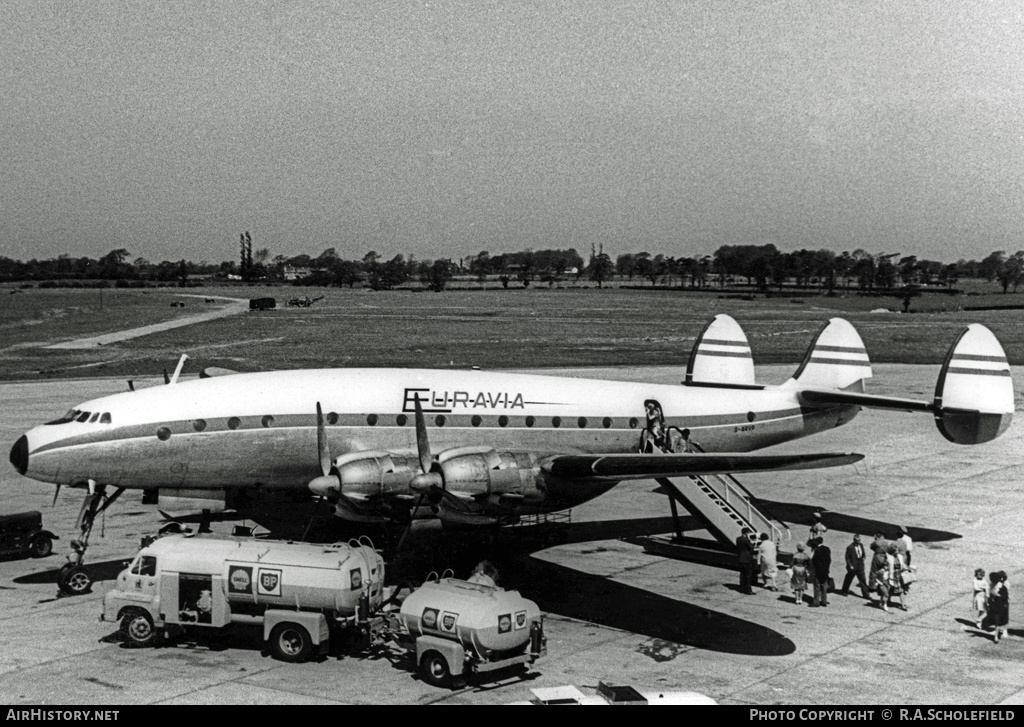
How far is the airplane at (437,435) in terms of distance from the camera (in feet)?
65.9

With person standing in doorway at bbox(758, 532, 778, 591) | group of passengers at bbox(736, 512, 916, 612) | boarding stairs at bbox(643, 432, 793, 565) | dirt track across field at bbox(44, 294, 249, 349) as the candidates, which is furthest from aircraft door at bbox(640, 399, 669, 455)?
dirt track across field at bbox(44, 294, 249, 349)

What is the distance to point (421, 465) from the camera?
2022cm

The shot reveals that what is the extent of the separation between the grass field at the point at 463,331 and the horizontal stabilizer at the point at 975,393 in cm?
4368

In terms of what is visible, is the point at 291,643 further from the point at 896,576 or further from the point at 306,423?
the point at 896,576

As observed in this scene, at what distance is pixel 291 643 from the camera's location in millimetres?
17438

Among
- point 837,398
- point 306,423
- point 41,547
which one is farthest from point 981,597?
point 41,547

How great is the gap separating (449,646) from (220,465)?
9.26m

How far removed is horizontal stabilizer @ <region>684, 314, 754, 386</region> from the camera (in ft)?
103

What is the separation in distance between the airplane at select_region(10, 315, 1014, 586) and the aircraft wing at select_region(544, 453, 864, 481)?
0.04 metres

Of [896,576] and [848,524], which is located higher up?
[896,576]

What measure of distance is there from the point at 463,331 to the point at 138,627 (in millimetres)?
A: 83654

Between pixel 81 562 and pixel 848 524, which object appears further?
pixel 848 524

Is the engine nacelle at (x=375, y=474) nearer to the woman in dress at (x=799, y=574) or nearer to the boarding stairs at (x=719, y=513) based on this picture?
the boarding stairs at (x=719, y=513)

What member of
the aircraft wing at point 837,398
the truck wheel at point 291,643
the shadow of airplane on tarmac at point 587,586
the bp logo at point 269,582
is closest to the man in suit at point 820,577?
the shadow of airplane on tarmac at point 587,586
